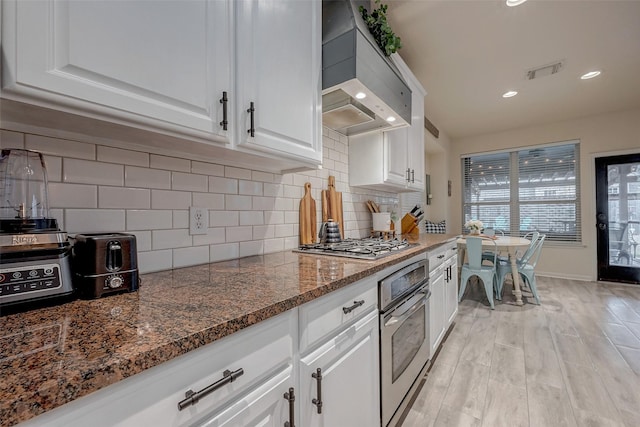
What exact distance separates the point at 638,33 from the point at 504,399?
3.11 metres

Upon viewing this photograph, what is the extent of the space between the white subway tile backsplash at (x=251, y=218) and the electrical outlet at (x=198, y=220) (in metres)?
0.21

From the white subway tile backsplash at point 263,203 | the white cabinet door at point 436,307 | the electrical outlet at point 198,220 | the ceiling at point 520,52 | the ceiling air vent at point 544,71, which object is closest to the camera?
the electrical outlet at point 198,220

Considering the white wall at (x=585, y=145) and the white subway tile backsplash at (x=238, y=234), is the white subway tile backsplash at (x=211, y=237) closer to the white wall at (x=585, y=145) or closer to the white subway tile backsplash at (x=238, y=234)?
the white subway tile backsplash at (x=238, y=234)

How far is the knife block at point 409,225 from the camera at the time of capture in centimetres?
288

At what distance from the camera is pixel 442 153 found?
524 centimetres

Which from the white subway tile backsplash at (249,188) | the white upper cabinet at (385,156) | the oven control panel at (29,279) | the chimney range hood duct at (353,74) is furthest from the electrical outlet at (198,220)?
the white upper cabinet at (385,156)

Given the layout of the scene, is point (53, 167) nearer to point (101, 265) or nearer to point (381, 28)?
point (101, 265)

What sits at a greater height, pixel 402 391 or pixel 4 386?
pixel 4 386

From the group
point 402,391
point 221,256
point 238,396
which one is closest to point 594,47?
point 402,391

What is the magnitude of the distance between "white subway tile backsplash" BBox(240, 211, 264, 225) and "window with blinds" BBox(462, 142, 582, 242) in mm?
5055

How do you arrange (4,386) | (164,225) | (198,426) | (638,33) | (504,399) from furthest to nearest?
(638,33) → (504,399) → (164,225) → (198,426) → (4,386)

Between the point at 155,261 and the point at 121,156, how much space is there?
0.42 meters

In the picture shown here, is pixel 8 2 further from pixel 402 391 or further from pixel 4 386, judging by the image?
pixel 402 391

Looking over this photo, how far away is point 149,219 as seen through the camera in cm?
110
